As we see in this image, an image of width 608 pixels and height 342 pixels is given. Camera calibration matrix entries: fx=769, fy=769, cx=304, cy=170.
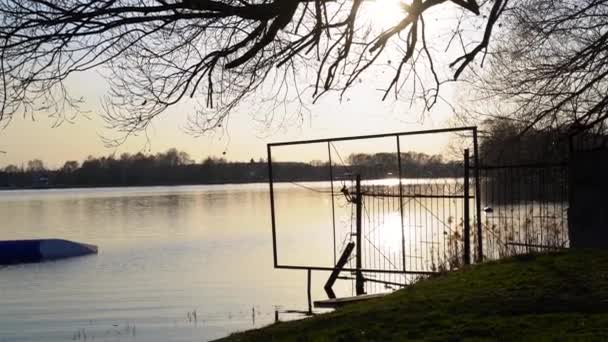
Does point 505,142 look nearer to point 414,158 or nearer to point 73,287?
point 414,158

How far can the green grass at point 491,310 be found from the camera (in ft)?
22.8

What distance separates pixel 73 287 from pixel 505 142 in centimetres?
1587

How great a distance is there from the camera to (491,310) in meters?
7.87

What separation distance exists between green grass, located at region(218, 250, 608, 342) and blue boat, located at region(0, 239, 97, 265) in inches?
1136

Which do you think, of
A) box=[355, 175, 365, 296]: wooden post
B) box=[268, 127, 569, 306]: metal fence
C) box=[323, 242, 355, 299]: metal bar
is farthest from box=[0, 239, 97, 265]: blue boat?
box=[355, 175, 365, 296]: wooden post

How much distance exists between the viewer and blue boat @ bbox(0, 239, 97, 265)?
1427 inches

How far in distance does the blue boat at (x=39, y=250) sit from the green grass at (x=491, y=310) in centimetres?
2885

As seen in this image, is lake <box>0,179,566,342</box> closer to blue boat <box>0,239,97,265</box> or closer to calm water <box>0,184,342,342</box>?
calm water <box>0,184,342,342</box>

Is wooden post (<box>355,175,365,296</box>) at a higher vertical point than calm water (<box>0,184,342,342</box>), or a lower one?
higher

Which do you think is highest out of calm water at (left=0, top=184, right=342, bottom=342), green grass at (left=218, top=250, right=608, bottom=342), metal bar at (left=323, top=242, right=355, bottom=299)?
green grass at (left=218, top=250, right=608, bottom=342)

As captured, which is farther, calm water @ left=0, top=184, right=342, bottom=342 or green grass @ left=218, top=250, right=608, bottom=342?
calm water @ left=0, top=184, right=342, bottom=342

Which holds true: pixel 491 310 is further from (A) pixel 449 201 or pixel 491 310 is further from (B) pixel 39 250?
(B) pixel 39 250

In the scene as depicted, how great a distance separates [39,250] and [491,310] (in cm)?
3239

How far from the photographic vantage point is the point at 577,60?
15.3m
